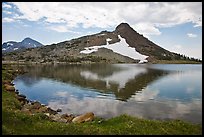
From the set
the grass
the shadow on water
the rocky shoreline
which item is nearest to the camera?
the grass

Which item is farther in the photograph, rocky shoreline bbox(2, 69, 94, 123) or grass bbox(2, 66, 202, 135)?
rocky shoreline bbox(2, 69, 94, 123)

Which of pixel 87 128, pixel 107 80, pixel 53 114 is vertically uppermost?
pixel 87 128

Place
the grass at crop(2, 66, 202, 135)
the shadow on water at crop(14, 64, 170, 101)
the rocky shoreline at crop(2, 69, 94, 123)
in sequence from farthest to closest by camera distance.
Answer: the shadow on water at crop(14, 64, 170, 101)
the rocky shoreline at crop(2, 69, 94, 123)
the grass at crop(2, 66, 202, 135)

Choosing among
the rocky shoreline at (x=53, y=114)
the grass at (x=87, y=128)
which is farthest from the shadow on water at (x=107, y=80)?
the grass at (x=87, y=128)

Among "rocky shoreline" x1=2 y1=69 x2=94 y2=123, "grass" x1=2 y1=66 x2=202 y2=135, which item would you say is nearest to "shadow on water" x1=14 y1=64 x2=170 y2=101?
"rocky shoreline" x1=2 y1=69 x2=94 y2=123

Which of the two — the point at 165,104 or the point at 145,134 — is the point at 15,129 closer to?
the point at 145,134

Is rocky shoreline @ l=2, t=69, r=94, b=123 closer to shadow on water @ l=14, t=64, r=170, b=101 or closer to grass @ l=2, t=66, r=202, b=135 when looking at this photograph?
grass @ l=2, t=66, r=202, b=135

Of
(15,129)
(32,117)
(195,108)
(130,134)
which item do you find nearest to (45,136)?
(15,129)

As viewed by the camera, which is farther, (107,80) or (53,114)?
(107,80)

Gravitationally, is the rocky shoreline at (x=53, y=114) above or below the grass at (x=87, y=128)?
below

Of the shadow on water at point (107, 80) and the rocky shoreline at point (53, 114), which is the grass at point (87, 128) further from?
the shadow on water at point (107, 80)

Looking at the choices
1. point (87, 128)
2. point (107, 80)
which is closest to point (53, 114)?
point (87, 128)

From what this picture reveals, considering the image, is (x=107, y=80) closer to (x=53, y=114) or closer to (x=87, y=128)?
(x=53, y=114)

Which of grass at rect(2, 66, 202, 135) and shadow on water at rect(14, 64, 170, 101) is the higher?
grass at rect(2, 66, 202, 135)
